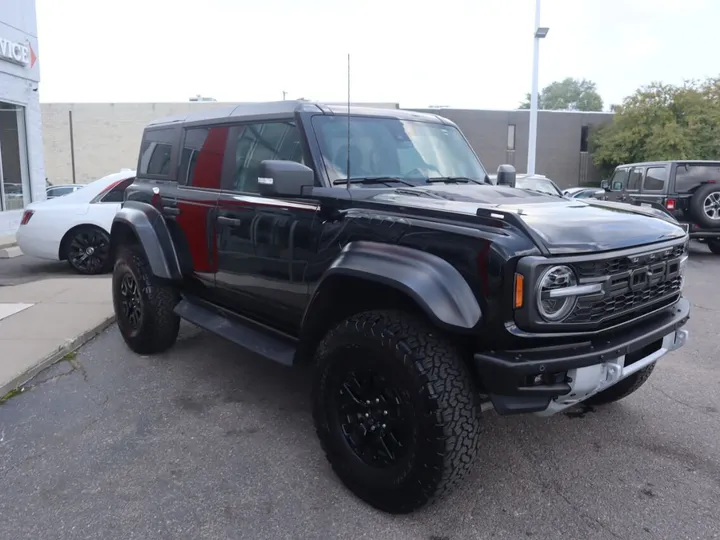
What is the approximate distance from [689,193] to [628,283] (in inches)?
389

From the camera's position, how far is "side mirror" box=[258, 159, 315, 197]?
316 cm

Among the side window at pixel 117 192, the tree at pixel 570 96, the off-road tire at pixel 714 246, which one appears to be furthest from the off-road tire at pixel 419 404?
the tree at pixel 570 96

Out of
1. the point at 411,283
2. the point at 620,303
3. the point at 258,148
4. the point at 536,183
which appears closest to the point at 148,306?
the point at 258,148

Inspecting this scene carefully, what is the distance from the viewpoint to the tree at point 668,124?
30.9m

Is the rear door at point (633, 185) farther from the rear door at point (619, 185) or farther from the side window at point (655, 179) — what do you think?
the side window at point (655, 179)

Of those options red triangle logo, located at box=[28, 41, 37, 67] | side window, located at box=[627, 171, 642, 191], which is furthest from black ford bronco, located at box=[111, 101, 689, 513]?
red triangle logo, located at box=[28, 41, 37, 67]

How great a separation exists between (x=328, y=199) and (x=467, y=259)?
980mm

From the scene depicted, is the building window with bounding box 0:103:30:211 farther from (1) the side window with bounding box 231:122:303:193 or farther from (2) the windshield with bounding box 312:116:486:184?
(2) the windshield with bounding box 312:116:486:184

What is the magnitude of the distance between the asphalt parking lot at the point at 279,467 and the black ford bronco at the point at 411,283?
30 cm

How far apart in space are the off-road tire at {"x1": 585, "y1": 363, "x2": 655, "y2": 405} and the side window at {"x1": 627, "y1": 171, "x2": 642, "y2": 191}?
9565 mm

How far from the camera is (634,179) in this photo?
1254 cm

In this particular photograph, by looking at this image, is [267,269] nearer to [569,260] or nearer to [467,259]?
[467,259]

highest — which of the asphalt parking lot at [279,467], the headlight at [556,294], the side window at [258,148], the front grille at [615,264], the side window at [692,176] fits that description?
the side window at [258,148]

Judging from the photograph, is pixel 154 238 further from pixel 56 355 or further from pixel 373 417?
pixel 373 417
